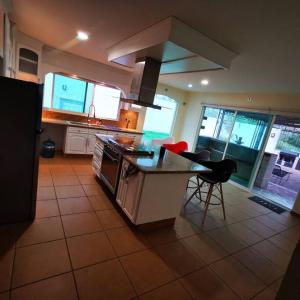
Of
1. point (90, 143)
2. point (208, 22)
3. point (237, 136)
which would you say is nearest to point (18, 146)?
point (208, 22)

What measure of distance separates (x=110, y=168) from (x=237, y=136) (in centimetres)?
405

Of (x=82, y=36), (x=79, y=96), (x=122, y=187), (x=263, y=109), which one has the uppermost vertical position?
(x=82, y=36)

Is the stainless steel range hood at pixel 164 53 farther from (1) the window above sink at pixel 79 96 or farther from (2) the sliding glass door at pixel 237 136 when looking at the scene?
(2) the sliding glass door at pixel 237 136

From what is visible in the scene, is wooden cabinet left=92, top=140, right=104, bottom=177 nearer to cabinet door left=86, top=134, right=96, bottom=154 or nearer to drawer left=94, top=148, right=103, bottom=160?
drawer left=94, top=148, right=103, bottom=160

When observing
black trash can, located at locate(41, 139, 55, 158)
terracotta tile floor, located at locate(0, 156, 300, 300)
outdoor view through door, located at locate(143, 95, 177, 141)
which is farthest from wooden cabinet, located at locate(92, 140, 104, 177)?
outdoor view through door, located at locate(143, 95, 177, 141)

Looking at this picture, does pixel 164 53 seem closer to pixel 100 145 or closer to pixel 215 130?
pixel 100 145

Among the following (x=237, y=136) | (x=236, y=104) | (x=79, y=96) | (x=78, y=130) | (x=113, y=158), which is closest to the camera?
(x=113, y=158)

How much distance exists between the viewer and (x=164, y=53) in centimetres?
253

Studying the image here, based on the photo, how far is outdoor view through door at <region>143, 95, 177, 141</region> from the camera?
6.43 metres

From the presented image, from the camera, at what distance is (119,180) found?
2.83 meters

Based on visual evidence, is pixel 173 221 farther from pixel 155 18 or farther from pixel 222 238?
pixel 155 18

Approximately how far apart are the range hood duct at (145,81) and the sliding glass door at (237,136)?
10.7 ft

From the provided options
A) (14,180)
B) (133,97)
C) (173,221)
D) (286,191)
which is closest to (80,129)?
(133,97)

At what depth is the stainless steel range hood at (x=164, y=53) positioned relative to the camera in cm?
211
